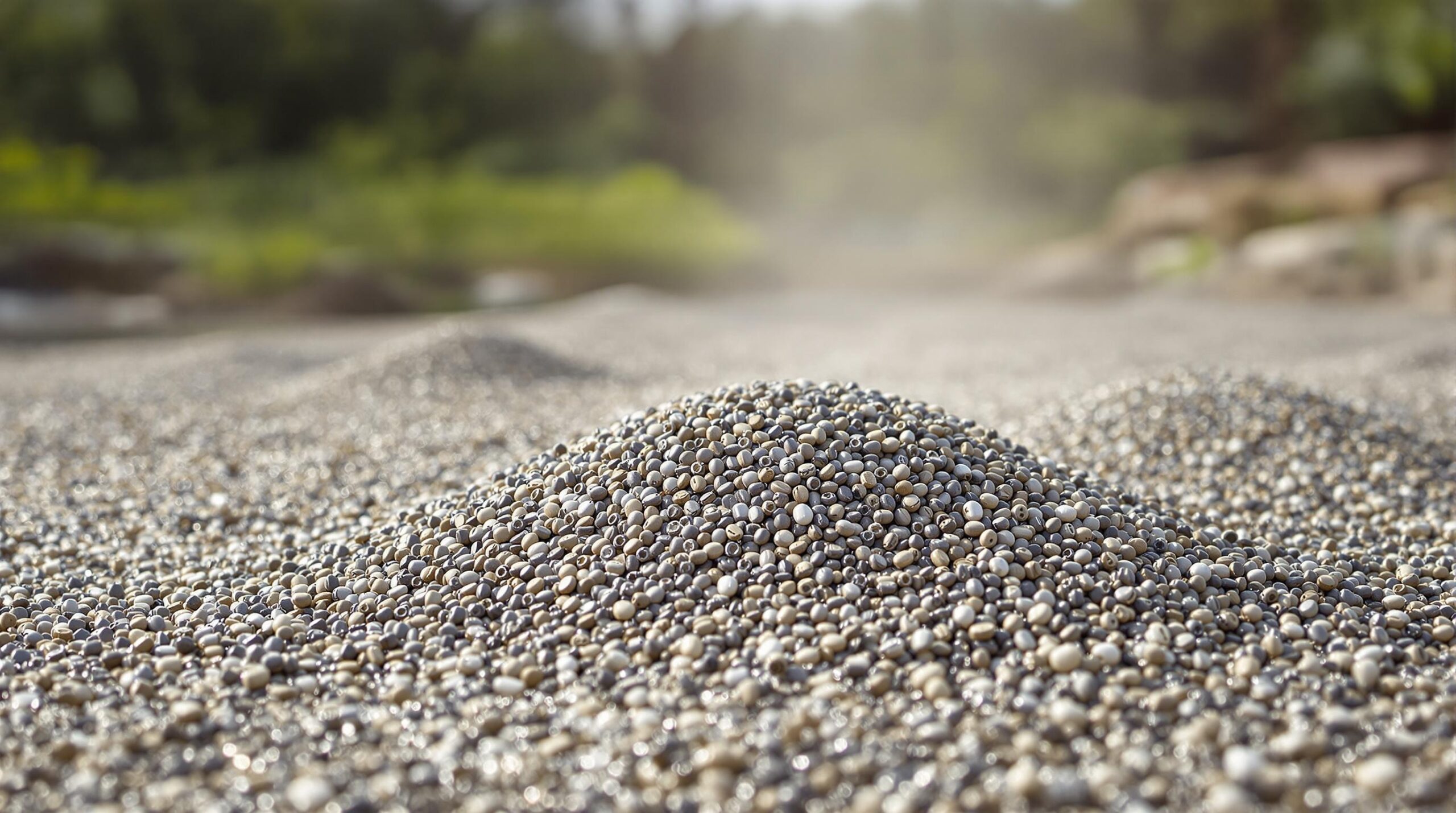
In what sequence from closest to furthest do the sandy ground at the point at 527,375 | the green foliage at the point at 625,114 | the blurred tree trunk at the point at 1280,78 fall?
the sandy ground at the point at 527,375
the green foliage at the point at 625,114
the blurred tree trunk at the point at 1280,78

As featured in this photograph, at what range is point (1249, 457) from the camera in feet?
8.25

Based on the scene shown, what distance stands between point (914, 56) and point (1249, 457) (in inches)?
611

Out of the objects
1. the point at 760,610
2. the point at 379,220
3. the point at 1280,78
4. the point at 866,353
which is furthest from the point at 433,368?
the point at 1280,78

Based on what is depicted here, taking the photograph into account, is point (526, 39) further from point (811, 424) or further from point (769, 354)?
point (811, 424)

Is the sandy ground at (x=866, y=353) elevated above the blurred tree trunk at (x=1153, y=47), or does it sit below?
below

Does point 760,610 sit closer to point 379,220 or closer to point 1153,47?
point 379,220

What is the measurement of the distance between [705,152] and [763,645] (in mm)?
15571

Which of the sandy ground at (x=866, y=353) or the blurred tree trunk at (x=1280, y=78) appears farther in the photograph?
the blurred tree trunk at (x=1280, y=78)

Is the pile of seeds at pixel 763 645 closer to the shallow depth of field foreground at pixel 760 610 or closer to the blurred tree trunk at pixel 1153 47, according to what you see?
the shallow depth of field foreground at pixel 760 610

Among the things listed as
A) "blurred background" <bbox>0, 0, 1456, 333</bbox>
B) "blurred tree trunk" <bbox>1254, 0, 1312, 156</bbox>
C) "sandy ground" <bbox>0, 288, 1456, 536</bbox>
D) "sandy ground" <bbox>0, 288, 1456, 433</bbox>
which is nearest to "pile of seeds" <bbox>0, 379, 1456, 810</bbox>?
"sandy ground" <bbox>0, 288, 1456, 536</bbox>

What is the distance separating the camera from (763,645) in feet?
4.77

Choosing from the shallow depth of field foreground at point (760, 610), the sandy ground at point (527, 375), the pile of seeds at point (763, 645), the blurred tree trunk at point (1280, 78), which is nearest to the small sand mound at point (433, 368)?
the sandy ground at point (527, 375)

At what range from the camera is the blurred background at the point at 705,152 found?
877 cm

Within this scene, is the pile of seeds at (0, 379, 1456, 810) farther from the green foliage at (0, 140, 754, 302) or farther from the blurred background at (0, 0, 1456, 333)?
the green foliage at (0, 140, 754, 302)
